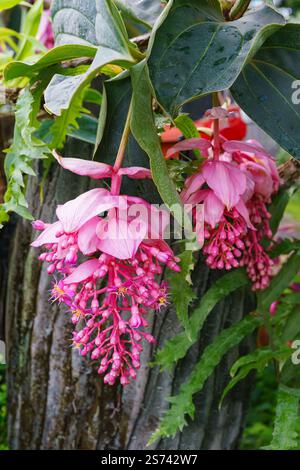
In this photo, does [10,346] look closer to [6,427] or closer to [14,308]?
[14,308]

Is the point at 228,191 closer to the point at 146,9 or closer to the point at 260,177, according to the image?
the point at 260,177

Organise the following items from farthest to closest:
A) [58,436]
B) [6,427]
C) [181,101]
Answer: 1. [6,427]
2. [58,436]
3. [181,101]

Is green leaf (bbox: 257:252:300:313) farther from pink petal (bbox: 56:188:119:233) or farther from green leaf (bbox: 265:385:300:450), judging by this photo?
pink petal (bbox: 56:188:119:233)

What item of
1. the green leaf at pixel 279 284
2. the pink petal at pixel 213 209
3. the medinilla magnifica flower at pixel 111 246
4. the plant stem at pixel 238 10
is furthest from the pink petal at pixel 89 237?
the green leaf at pixel 279 284

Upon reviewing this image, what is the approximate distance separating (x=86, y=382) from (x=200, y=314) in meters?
0.19

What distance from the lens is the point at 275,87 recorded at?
1.50ft

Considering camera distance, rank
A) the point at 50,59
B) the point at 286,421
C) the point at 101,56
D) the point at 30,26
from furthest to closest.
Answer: the point at 30,26 < the point at 286,421 < the point at 50,59 < the point at 101,56

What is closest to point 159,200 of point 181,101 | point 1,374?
point 181,101

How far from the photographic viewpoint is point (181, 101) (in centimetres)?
37

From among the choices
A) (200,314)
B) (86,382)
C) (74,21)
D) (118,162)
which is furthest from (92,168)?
(86,382)

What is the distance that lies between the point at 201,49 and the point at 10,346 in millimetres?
539

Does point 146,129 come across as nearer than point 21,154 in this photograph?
Yes

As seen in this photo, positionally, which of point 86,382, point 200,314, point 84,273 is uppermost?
point 84,273

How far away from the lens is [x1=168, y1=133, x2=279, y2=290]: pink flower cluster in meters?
0.45
